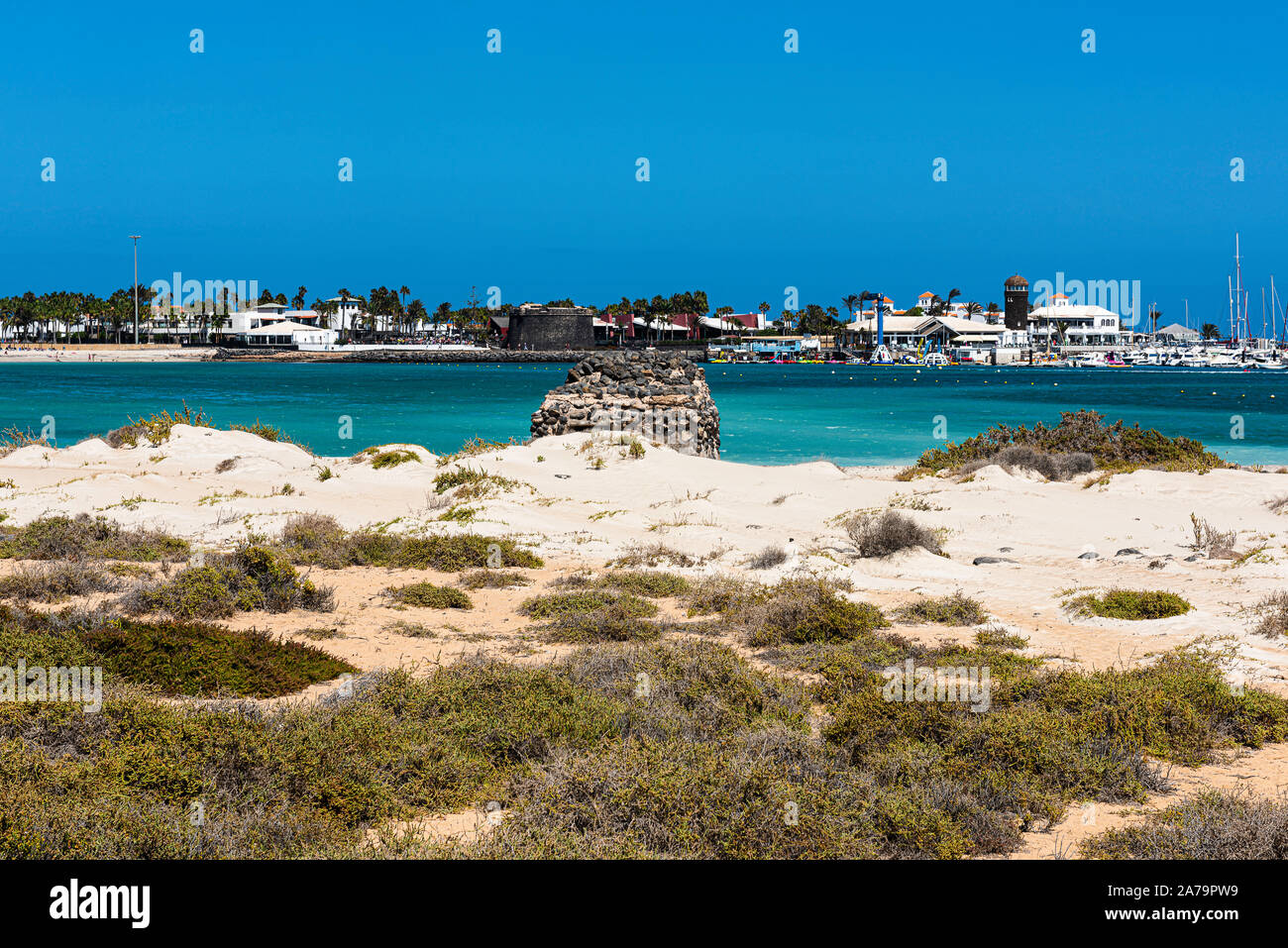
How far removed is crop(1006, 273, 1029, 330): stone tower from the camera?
184 meters

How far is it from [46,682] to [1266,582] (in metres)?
12.5

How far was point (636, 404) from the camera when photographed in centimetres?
2697

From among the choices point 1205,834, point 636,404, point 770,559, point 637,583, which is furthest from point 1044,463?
point 1205,834

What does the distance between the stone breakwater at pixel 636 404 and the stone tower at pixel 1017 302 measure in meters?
170

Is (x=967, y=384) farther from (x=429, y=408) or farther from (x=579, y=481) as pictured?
(x=579, y=481)

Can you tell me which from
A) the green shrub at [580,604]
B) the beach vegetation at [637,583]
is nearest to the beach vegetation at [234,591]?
the green shrub at [580,604]

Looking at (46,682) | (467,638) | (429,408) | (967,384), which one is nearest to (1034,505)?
(467,638)

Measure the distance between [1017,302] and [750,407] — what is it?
452 ft

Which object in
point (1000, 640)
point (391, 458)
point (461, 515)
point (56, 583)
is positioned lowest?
point (1000, 640)

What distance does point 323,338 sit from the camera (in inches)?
6998

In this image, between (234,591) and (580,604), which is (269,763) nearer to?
(580,604)

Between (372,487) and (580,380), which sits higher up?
(580,380)

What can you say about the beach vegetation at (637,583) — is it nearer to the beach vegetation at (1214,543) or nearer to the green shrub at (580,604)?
the green shrub at (580,604)

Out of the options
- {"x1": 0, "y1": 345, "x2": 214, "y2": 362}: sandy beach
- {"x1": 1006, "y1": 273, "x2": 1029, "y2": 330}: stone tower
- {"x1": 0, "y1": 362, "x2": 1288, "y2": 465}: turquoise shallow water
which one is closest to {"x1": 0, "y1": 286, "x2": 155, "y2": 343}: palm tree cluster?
{"x1": 0, "y1": 345, "x2": 214, "y2": 362}: sandy beach
